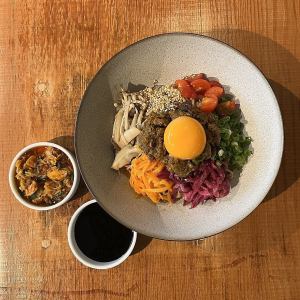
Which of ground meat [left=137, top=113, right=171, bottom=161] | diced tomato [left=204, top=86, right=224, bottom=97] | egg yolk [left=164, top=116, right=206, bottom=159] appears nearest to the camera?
egg yolk [left=164, top=116, right=206, bottom=159]

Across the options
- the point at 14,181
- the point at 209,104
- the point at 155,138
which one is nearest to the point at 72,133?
the point at 14,181

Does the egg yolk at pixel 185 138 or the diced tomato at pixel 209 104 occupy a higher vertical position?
the diced tomato at pixel 209 104

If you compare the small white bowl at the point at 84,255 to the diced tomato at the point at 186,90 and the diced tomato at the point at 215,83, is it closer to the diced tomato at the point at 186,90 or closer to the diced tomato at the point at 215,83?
the diced tomato at the point at 186,90

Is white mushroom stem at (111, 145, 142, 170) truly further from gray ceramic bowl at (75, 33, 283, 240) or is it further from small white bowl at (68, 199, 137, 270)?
small white bowl at (68, 199, 137, 270)

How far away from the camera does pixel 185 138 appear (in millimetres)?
2064

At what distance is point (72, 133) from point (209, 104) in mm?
775

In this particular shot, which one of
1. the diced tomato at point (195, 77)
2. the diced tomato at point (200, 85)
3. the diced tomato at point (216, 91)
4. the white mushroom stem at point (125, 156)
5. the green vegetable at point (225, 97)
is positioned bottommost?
the white mushroom stem at point (125, 156)

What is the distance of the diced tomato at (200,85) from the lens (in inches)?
90.3

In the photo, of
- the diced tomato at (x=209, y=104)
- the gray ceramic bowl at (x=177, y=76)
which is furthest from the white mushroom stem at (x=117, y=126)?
the diced tomato at (x=209, y=104)

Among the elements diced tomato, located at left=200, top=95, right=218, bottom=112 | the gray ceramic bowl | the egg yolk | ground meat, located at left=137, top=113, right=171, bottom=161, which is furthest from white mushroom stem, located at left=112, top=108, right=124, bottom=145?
diced tomato, located at left=200, top=95, right=218, bottom=112

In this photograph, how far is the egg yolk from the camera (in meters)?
2.07

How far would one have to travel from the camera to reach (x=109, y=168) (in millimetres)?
2297

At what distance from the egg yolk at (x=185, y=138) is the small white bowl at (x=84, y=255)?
1.58ft

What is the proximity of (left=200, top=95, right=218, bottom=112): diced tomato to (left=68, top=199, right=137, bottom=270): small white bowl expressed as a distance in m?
0.74
